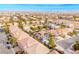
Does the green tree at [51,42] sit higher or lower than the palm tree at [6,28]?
lower

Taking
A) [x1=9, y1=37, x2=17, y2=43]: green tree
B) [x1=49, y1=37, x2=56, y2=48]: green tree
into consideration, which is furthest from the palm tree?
[x1=49, y1=37, x2=56, y2=48]: green tree

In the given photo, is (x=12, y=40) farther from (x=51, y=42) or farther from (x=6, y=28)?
(x=51, y=42)

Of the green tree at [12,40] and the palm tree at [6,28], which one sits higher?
the palm tree at [6,28]

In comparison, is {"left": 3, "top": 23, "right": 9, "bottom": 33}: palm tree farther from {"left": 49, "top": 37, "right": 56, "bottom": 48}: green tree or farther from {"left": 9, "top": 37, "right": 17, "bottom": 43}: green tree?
{"left": 49, "top": 37, "right": 56, "bottom": 48}: green tree

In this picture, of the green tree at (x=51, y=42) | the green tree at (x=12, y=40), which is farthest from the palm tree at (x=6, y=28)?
the green tree at (x=51, y=42)

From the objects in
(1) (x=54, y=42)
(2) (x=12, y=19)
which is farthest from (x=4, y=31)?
(1) (x=54, y=42)

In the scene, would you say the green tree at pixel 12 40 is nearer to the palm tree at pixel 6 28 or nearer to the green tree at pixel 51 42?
the palm tree at pixel 6 28

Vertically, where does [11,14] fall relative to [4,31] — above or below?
above

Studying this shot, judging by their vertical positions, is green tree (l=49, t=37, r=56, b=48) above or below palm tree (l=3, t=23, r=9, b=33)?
below

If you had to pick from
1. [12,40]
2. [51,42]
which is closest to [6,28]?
[12,40]

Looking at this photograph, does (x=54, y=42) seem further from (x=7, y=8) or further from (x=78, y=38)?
(x=7, y=8)

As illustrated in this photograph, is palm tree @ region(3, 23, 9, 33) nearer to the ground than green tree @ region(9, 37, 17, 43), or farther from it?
farther from it
